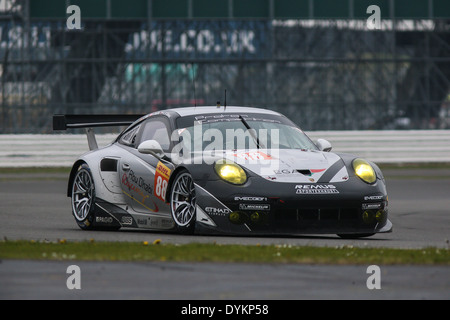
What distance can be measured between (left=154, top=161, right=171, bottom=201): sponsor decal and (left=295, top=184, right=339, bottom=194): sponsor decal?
1.34 metres

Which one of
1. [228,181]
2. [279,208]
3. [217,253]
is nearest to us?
[217,253]

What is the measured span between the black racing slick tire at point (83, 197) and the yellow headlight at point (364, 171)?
2915 millimetres

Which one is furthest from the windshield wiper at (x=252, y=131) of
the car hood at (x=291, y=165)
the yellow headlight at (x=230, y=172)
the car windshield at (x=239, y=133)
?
the yellow headlight at (x=230, y=172)

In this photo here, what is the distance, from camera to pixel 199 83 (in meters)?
32.3

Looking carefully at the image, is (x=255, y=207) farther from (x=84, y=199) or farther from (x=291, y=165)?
(x=84, y=199)

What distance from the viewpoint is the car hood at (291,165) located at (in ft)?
31.9

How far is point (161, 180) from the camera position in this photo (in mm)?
10359

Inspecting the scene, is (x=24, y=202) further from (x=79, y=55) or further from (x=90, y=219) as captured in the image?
(x=79, y=55)

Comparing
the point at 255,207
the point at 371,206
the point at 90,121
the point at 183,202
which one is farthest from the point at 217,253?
the point at 90,121

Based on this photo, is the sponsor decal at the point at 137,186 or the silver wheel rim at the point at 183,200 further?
the sponsor decal at the point at 137,186

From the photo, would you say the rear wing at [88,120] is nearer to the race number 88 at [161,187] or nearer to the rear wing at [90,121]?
the rear wing at [90,121]

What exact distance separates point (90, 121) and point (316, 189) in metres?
3.69
